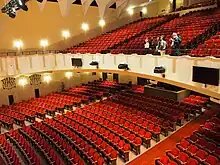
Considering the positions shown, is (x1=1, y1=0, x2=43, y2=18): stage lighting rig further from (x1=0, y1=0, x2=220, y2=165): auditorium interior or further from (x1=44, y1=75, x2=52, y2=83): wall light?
(x1=44, y1=75, x2=52, y2=83): wall light

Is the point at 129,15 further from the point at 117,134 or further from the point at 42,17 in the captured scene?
the point at 117,134

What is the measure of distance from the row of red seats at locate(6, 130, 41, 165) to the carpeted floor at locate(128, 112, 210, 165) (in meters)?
2.81

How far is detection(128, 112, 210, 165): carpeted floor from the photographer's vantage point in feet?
21.6

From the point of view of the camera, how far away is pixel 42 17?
1328cm

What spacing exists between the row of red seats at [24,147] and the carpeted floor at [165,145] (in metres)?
2.81

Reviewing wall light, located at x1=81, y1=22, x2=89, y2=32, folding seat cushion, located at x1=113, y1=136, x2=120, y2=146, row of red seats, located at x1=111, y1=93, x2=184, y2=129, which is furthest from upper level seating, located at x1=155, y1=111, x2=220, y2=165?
wall light, located at x1=81, y1=22, x2=89, y2=32

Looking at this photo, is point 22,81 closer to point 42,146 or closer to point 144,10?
point 42,146

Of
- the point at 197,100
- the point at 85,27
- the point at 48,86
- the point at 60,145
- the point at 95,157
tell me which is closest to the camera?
the point at 95,157

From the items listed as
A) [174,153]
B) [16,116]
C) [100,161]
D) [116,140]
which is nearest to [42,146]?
[100,161]

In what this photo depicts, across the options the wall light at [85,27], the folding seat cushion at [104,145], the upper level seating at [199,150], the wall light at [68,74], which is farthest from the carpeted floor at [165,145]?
the wall light at [85,27]

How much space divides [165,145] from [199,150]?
1.57m

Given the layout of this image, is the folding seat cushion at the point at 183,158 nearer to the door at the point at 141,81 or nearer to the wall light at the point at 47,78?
the door at the point at 141,81

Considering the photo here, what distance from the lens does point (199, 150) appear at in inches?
229

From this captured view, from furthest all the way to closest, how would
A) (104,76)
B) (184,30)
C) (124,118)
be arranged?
1. (104,76)
2. (184,30)
3. (124,118)
